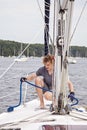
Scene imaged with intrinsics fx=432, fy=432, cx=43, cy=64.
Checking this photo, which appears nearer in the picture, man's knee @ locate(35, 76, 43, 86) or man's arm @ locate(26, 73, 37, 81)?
man's knee @ locate(35, 76, 43, 86)

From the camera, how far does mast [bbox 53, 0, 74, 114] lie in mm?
5543

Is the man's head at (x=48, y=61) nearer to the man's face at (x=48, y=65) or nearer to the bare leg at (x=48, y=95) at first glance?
the man's face at (x=48, y=65)

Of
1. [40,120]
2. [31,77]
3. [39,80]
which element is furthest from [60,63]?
[31,77]

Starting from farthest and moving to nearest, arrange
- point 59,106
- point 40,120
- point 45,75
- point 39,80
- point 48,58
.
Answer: point 45,75 → point 48,58 → point 39,80 → point 59,106 → point 40,120

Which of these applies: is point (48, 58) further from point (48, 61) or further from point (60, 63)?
point (60, 63)

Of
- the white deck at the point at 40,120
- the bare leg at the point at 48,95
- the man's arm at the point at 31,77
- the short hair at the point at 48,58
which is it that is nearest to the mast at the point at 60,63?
the white deck at the point at 40,120

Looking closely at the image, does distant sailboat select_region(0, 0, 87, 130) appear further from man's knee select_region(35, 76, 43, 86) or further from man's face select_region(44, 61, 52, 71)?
man's face select_region(44, 61, 52, 71)

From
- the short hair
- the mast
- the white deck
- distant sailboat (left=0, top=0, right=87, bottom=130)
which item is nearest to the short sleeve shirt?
the short hair

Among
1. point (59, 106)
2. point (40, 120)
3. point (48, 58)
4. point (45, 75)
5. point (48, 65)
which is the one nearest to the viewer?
point (40, 120)

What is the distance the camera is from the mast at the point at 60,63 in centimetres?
554

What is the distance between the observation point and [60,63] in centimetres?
575

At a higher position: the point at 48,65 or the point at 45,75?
Answer: the point at 48,65

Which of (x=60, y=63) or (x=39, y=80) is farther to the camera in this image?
(x=39, y=80)

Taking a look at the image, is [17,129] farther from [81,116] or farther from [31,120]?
[81,116]
